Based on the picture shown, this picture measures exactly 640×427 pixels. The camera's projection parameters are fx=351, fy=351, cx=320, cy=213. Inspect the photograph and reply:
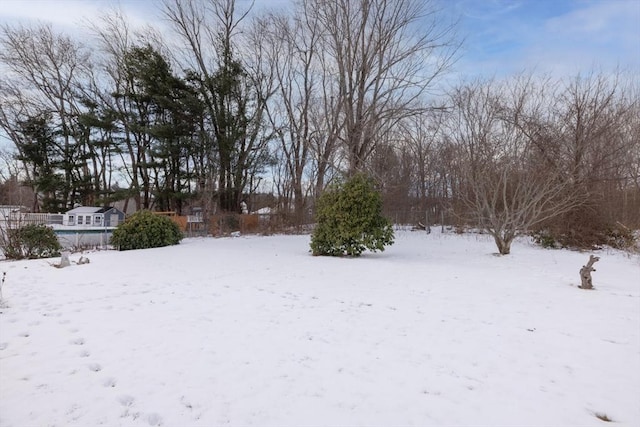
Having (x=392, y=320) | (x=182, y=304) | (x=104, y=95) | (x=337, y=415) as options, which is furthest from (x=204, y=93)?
(x=337, y=415)

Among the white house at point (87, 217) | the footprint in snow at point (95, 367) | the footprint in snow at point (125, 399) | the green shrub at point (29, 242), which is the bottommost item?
the footprint in snow at point (125, 399)

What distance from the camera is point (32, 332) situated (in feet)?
11.6

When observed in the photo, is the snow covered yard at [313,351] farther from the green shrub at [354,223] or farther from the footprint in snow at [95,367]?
the green shrub at [354,223]

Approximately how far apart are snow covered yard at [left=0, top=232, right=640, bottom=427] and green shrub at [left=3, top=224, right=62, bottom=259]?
9.65ft

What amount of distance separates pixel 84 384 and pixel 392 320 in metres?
3.20

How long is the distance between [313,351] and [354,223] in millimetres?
6367

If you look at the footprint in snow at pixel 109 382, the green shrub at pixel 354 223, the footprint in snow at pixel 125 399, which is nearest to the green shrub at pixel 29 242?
the green shrub at pixel 354 223

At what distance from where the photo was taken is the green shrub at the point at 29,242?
29.0 feet

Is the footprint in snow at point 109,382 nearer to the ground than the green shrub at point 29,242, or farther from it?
nearer to the ground

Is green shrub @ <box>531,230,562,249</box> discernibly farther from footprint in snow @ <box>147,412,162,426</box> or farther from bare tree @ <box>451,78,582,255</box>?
footprint in snow @ <box>147,412,162,426</box>

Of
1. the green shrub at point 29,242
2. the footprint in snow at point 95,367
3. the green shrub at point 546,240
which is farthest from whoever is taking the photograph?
the green shrub at point 546,240

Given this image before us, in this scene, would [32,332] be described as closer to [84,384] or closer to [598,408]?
[84,384]

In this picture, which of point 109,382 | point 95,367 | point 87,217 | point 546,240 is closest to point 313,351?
point 109,382

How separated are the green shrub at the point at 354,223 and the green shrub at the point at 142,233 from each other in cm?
583
